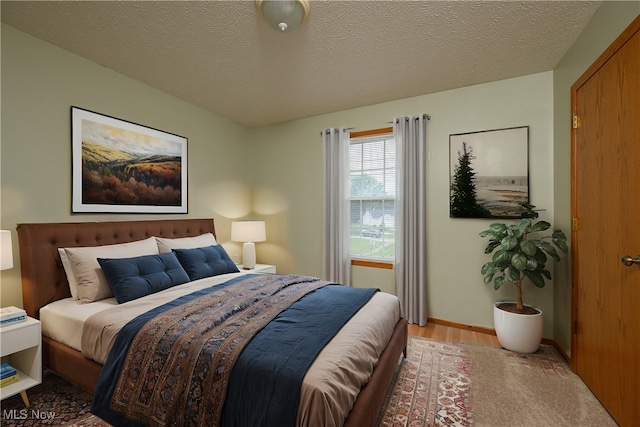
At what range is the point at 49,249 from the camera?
7.54 feet

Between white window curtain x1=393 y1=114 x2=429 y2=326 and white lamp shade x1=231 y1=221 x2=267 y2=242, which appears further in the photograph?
white lamp shade x1=231 y1=221 x2=267 y2=242

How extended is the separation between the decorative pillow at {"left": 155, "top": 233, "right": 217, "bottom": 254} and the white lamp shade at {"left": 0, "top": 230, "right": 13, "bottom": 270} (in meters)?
1.10

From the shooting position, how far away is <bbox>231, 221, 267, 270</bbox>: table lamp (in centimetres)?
388

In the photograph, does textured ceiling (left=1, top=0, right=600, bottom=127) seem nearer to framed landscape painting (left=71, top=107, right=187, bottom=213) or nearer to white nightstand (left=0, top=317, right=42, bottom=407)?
framed landscape painting (left=71, top=107, right=187, bottom=213)

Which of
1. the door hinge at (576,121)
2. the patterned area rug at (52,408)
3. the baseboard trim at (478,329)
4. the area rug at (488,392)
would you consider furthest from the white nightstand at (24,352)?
the door hinge at (576,121)

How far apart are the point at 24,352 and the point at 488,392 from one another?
128 inches

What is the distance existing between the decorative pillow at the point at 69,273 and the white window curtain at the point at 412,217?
311 cm

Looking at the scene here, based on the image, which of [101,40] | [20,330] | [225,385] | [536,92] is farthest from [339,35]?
[20,330]

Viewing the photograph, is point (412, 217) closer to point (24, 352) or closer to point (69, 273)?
point (69, 273)

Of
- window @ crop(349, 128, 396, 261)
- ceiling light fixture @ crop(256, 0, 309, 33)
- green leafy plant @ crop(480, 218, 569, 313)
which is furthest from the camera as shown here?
window @ crop(349, 128, 396, 261)

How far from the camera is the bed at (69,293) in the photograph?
61.8 inches

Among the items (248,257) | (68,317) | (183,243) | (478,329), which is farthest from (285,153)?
(478,329)

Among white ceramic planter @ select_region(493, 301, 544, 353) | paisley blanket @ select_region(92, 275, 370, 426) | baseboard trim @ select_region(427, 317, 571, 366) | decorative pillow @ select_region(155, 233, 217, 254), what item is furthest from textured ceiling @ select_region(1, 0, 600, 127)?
baseboard trim @ select_region(427, 317, 571, 366)

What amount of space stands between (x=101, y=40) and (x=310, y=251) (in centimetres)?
312
